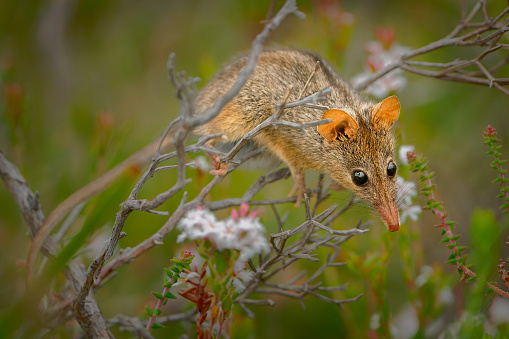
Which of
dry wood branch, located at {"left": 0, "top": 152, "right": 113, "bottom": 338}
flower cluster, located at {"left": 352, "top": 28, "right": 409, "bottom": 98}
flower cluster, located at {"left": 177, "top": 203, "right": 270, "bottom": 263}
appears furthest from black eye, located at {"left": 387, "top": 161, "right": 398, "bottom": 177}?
dry wood branch, located at {"left": 0, "top": 152, "right": 113, "bottom": 338}

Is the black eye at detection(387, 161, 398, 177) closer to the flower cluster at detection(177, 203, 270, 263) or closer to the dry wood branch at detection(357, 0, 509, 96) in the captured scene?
the dry wood branch at detection(357, 0, 509, 96)

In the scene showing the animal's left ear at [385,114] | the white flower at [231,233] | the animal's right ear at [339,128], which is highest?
the animal's left ear at [385,114]

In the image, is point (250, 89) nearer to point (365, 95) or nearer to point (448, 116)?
point (365, 95)

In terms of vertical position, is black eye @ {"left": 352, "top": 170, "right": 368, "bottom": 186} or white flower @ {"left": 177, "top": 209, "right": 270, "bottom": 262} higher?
black eye @ {"left": 352, "top": 170, "right": 368, "bottom": 186}

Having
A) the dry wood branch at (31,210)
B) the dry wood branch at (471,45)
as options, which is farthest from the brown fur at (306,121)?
the dry wood branch at (31,210)

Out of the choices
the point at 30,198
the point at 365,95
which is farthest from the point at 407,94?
the point at 30,198

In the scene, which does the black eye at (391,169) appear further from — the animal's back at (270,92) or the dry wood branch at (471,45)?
the dry wood branch at (471,45)

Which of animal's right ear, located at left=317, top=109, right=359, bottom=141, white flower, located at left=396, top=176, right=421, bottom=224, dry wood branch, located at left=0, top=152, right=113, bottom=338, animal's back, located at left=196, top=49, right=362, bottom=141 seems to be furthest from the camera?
animal's back, located at left=196, top=49, right=362, bottom=141
